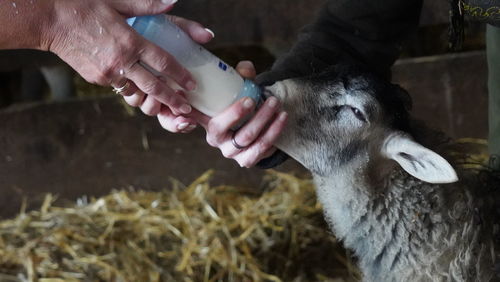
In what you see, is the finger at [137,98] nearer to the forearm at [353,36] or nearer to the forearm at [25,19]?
the forearm at [25,19]

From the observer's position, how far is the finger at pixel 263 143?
2.07 meters

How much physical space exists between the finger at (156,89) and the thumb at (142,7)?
14cm

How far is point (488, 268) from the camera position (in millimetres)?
2250

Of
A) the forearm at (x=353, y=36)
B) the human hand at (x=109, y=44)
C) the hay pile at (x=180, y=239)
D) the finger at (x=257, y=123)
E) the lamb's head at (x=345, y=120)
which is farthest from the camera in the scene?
the hay pile at (x=180, y=239)

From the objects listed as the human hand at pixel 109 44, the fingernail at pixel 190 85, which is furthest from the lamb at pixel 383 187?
the human hand at pixel 109 44

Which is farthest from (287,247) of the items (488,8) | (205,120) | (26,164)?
(488,8)

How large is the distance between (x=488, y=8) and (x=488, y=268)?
0.81m

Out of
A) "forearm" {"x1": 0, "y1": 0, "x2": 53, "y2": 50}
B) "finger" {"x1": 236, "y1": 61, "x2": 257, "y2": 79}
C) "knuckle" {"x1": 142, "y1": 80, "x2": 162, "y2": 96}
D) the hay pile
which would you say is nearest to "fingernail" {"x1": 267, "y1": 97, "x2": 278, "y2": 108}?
"finger" {"x1": 236, "y1": 61, "x2": 257, "y2": 79}

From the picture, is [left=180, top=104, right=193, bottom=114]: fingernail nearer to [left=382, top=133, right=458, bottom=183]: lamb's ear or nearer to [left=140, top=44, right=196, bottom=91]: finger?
[left=140, top=44, right=196, bottom=91]: finger

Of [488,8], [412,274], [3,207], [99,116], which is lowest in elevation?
[3,207]

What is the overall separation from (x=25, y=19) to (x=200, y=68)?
0.46 m

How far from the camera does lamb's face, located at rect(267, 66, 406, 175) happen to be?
7.10ft

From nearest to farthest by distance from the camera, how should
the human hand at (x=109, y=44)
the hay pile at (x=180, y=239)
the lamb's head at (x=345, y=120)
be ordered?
the human hand at (x=109, y=44) < the lamb's head at (x=345, y=120) < the hay pile at (x=180, y=239)

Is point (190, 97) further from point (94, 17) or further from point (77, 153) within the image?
point (77, 153)
